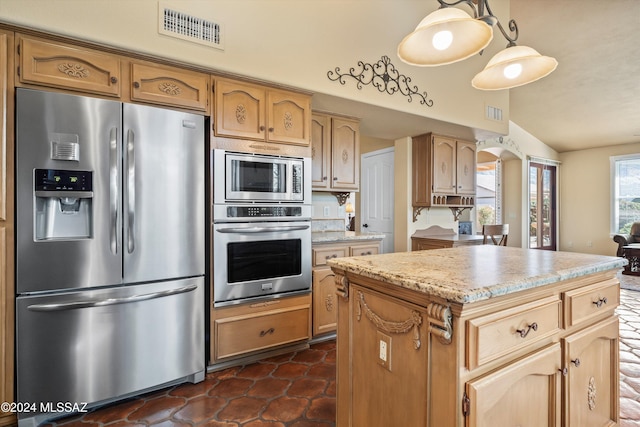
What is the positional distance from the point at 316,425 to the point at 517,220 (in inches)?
259

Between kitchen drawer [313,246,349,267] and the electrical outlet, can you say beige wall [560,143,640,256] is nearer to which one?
kitchen drawer [313,246,349,267]

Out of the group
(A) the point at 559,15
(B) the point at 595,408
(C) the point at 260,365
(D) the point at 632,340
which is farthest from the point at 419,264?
(A) the point at 559,15

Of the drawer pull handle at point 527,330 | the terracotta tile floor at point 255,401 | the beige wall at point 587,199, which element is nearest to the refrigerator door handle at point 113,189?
the terracotta tile floor at point 255,401

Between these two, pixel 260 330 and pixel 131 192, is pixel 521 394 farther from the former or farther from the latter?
pixel 131 192

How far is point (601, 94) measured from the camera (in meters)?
5.28

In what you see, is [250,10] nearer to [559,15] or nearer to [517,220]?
[559,15]

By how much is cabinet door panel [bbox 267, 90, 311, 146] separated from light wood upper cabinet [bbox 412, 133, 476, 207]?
2.18 metres

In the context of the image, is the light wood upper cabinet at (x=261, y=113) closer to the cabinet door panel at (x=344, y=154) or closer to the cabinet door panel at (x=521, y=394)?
the cabinet door panel at (x=344, y=154)

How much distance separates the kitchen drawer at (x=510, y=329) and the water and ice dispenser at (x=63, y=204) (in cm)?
206

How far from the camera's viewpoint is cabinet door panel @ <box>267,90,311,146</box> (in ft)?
8.40

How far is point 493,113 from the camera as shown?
402 cm

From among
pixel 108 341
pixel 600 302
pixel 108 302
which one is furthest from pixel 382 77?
pixel 108 341

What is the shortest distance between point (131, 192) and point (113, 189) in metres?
0.09

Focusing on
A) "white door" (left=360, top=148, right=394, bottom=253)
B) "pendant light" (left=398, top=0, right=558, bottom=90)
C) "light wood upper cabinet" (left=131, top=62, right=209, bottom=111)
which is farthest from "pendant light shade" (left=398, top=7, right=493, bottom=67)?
"white door" (left=360, top=148, right=394, bottom=253)
